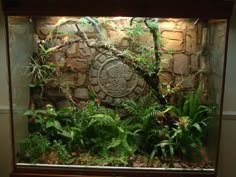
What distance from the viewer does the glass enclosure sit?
203 centimetres

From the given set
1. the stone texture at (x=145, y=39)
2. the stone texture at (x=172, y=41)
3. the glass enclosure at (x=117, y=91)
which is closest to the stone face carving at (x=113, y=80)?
the glass enclosure at (x=117, y=91)

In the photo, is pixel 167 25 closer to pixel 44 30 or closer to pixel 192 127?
pixel 192 127

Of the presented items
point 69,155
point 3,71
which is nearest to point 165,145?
point 69,155

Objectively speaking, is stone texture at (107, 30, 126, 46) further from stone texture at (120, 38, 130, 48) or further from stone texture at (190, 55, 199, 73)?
stone texture at (190, 55, 199, 73)

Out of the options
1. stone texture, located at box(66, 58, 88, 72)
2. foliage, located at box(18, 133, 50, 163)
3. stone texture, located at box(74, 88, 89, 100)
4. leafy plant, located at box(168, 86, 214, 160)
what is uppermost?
stone texture, located at box(66, 58, 88, 72)

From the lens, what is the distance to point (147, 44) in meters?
2.30

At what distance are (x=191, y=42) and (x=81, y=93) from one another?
38.3 inches

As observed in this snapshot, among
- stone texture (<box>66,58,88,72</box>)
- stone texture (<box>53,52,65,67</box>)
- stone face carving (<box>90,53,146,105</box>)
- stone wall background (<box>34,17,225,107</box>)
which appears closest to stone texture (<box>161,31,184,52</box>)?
stone wall background (<box>34,17,225,107</box>)

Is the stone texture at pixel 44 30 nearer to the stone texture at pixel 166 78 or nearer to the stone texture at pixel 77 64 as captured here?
the stone texture at pixel 77 64

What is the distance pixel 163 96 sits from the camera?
2.28m

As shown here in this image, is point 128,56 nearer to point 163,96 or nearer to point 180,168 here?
point 163,96

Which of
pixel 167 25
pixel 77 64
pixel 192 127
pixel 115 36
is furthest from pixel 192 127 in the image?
pixel 77 64

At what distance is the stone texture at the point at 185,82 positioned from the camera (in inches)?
89.8

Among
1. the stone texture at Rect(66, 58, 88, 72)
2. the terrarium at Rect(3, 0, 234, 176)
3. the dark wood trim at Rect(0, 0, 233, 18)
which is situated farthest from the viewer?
the stone texture at Rect(66, 58, 88, 72)
